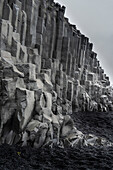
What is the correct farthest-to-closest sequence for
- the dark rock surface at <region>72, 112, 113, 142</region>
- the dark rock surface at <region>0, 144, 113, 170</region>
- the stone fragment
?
1. the dark rock surface at <region>72, 112, 113, 142</region>
2. the stone fragment
3. the dark rock surface at <region>0, 144, 113, 170</region>

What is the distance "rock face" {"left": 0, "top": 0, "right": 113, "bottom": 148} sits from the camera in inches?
358

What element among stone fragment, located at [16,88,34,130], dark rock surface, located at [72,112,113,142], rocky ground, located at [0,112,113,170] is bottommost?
rocky ground, located at [0,112,113,170]

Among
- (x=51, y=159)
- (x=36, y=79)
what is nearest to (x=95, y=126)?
(x=36, y=79)

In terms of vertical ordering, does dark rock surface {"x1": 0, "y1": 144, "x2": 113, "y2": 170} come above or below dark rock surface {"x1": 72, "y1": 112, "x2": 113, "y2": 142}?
below

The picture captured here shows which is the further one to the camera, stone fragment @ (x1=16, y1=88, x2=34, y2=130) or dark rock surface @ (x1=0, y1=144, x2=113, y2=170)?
stone fragment @ (x1=16, y1=88, x2=34, y2=130)

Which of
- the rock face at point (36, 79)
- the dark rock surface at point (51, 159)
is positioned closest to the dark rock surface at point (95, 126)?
the rock face at point (36, 79)

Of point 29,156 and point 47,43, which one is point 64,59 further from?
point 29,156

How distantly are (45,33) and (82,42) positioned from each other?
1530 cm

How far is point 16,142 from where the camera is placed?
873 cm

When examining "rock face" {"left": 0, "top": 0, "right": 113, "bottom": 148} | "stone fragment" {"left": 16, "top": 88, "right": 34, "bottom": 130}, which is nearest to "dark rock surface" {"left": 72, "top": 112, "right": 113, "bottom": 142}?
"rock face" {"left": 0, "top": 0, "right": 113, "bottom": 148}

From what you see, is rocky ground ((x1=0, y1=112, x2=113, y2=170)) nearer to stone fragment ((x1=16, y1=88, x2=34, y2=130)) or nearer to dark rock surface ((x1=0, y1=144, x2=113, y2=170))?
dark rock surface ((x1=0, y1=144, x2=113, y2=170))

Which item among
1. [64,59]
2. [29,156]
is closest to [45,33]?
[64,59]

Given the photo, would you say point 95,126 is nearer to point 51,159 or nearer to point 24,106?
point 51,159

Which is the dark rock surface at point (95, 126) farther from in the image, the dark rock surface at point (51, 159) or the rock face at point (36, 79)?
the dark rock surface at point (51, 159)
